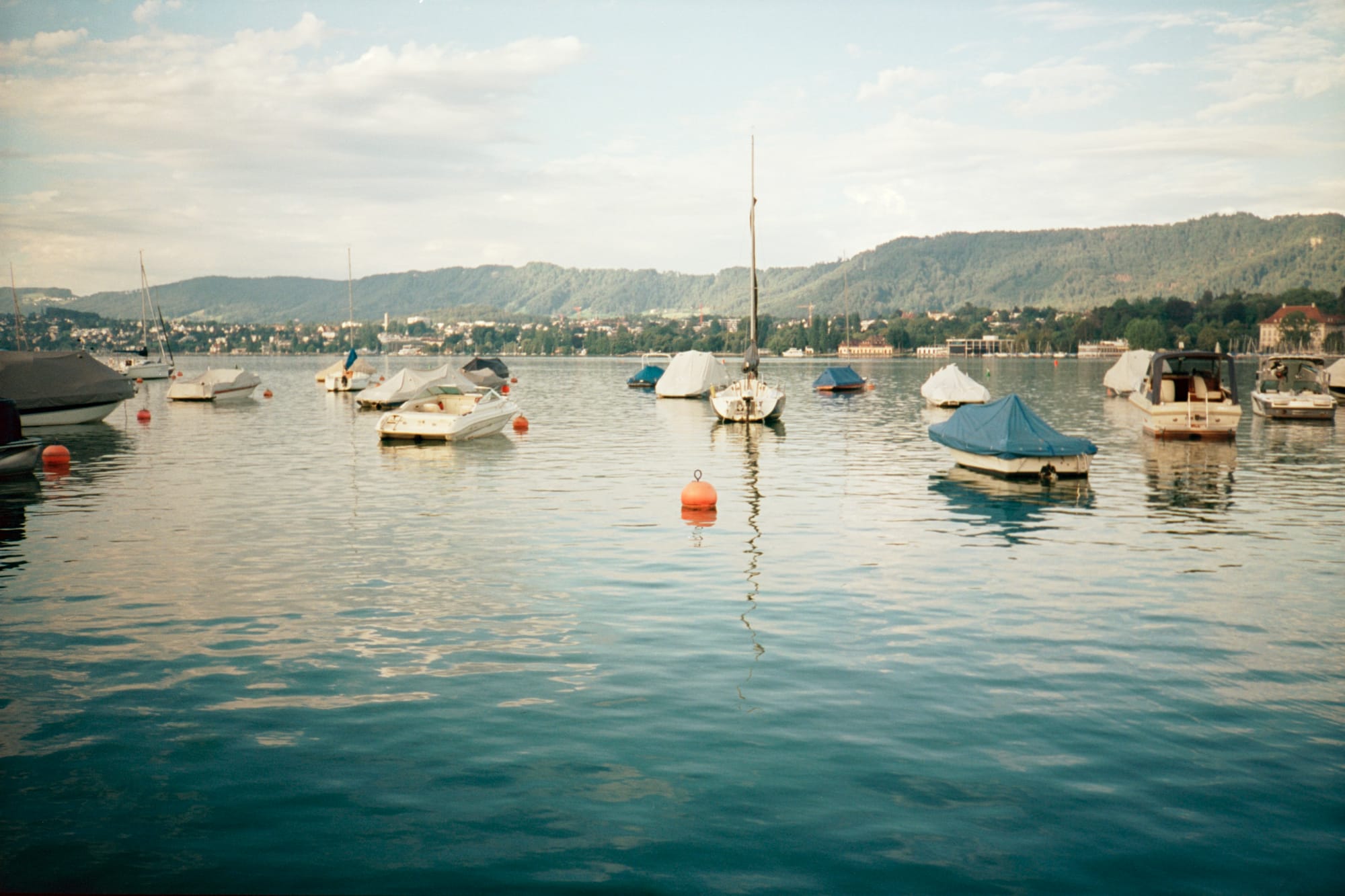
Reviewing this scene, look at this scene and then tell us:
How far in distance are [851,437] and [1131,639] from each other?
36.1 metres

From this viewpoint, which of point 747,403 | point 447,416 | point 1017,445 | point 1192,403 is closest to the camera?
point 1017,445

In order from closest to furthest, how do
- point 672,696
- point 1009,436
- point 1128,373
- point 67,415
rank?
1. point 672,696
2. point 1009,436
3. point 67,415
4. point 1128,373

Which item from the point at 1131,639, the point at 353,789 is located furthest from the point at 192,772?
the point at 1131,639

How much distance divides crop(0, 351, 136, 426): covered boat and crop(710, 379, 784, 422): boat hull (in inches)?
1321

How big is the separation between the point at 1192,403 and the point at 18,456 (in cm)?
4863

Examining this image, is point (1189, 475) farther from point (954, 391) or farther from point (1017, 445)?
point (954, 391)

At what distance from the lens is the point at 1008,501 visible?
1176 inches

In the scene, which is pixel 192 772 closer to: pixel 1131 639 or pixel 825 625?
pixel 825 625

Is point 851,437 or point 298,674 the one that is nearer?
point 298,674

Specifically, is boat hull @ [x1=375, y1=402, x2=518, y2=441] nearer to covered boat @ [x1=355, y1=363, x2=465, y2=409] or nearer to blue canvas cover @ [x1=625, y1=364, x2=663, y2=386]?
covered boat @ [x1=355, y1=363, x2=465, y2=409]

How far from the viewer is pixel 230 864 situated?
8320 mm

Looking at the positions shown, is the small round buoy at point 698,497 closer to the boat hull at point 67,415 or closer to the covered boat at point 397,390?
the boat hull at point 67,415

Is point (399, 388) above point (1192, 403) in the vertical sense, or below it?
above

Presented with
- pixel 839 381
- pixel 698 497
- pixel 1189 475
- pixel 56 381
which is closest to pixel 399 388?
pixel 56 381
